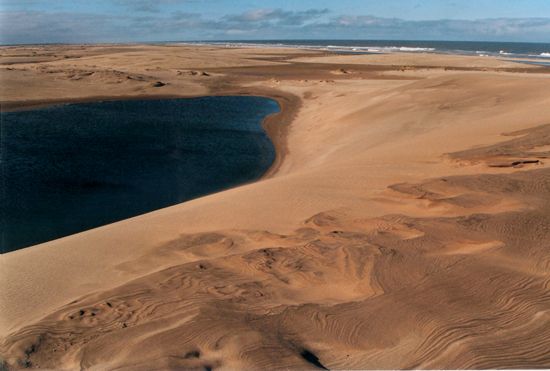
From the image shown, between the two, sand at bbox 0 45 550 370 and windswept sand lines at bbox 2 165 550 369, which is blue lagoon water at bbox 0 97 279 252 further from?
windswept sand lines at bbox 2 165 550 369

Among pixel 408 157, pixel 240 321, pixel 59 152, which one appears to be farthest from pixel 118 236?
pixel 59 152

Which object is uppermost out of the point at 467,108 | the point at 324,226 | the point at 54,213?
the point at 467,108

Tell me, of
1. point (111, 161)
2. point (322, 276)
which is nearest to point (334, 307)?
point (322, 276)

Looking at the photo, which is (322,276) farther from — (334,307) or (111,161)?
(111,161)

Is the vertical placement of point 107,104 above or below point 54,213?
above

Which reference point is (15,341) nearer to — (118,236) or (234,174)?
(118,236)

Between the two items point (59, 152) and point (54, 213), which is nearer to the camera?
point (54, 213)

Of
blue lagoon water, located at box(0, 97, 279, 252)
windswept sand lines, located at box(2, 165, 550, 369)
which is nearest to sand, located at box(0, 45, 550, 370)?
windswept sand lines, located at box(2, 165, 550, 369)
